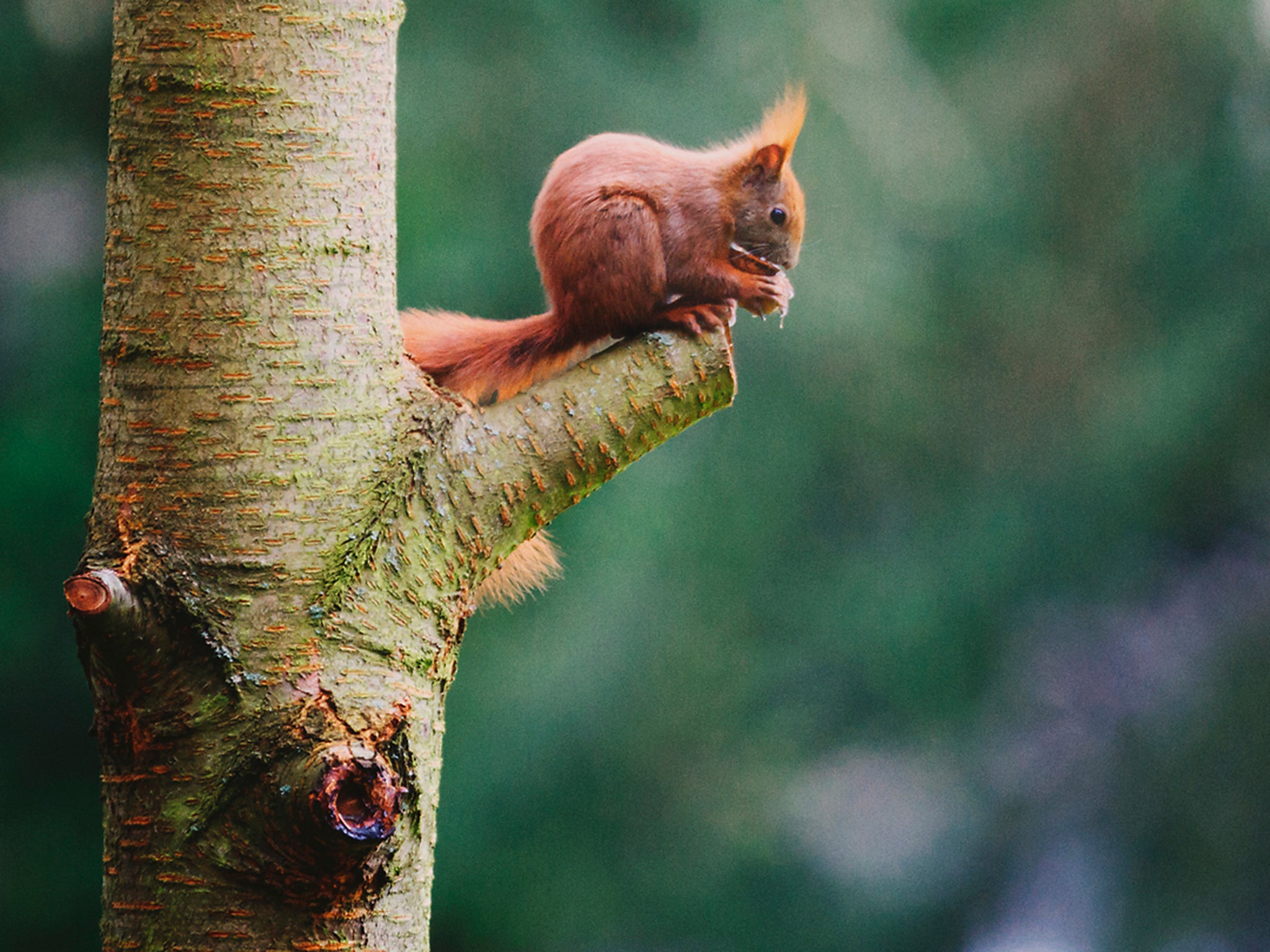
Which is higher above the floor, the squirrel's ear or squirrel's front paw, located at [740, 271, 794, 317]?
the squirrel's ear

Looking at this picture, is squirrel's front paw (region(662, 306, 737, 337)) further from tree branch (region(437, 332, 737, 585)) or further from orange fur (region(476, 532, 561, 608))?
orange fur (region(476, 532, 561, 608))

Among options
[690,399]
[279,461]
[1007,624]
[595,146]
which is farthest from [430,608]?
[1007,624]

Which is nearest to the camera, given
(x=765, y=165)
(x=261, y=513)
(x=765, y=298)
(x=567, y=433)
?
(x=261, y=513)

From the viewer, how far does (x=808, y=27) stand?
6.95ft

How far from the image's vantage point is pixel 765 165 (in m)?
1.15

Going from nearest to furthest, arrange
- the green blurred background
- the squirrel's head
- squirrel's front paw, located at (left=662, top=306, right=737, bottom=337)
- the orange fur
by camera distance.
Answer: squirrel's front paw, located at (left=662, top=306, right=737, bottom=337), the orange fur, the squirrel's head, the green blurred background

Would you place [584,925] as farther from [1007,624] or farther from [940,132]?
[940,132]

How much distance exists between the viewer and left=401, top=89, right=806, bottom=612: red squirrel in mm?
966

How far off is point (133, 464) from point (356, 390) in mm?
129

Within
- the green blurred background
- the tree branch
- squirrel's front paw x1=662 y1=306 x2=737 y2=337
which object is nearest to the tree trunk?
the tree branch

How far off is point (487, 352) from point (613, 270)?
0.13m

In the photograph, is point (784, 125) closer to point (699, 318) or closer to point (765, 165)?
point (765, 165)

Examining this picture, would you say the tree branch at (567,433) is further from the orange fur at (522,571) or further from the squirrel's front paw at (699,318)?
the orange fur at (522,571)

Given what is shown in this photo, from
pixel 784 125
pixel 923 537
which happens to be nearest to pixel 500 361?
pixel 784 125
